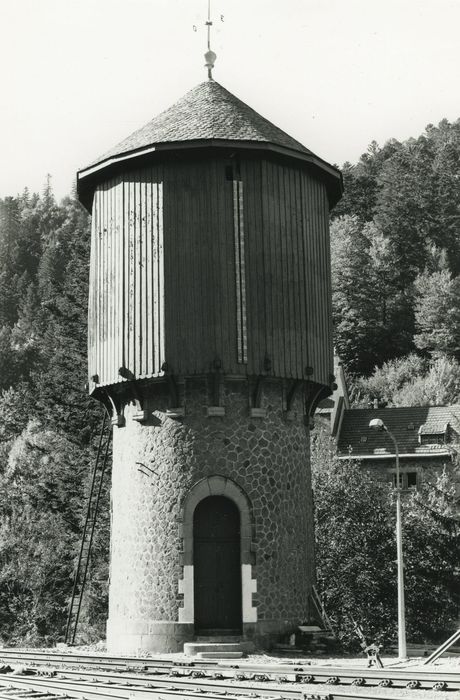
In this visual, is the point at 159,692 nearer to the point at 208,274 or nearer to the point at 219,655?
the point at 219,655

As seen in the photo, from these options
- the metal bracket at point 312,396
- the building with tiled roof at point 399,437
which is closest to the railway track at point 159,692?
the metal bracket at point 312,396

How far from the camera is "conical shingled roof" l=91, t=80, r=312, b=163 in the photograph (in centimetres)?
2380

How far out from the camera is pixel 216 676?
17188mm

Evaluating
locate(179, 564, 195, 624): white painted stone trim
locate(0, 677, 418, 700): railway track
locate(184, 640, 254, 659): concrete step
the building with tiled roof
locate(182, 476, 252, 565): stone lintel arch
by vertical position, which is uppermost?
the building with tiled roof

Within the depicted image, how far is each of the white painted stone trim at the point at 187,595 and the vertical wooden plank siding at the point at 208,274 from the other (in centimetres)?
418

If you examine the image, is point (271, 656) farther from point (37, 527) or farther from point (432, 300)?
point (432, 300)

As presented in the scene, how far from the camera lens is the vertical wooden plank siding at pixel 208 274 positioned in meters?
23.1

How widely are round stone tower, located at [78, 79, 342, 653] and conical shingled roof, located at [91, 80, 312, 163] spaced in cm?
8

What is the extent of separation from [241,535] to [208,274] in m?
5.60

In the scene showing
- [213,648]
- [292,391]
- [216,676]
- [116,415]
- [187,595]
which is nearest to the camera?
[216,676]

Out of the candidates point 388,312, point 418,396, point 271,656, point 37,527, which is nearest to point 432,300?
point 388,312

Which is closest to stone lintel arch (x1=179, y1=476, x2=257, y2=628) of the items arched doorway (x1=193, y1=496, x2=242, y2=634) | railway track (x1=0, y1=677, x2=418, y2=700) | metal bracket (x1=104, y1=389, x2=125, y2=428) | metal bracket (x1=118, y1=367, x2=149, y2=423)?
arched doorway (x1=193, y1=496, x2=242, y2=634)

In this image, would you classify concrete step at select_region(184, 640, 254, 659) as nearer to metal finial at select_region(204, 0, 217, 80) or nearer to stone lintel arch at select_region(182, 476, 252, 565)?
stone lintel arch at select_region(182, 476, 252, 565)

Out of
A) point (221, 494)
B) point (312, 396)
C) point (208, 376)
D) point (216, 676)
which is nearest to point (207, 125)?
point (208, 376)
